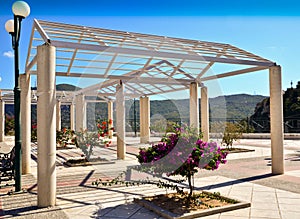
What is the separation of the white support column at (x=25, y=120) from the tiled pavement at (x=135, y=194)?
1.82ft

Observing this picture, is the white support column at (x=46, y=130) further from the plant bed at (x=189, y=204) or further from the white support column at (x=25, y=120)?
the white support column at (x=25, y=120)

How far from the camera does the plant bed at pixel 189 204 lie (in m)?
4.45

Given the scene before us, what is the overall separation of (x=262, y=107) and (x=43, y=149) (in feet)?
104

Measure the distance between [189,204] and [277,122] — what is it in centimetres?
383

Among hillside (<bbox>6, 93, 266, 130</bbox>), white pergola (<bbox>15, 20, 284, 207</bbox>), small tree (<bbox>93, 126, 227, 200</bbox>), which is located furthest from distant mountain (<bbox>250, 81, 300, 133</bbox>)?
small tree (<bbox>93, 126, 227, 200</bbox>)

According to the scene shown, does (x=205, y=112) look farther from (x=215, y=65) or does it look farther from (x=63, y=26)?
(x=63, y=26)

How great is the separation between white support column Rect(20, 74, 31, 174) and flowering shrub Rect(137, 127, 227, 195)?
3.93m

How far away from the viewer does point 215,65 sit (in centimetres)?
999

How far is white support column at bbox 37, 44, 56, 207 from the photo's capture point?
5012 mm

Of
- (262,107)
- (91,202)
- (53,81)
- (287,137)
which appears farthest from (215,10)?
(262,107)

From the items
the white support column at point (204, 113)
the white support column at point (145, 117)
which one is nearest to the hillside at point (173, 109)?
the white support column at point (145, 117)

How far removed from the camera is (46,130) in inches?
199

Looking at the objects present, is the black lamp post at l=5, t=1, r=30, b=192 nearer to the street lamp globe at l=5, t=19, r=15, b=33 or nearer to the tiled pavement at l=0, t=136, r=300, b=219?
the street lamp globe at l=5, t=19, r=15, b=33

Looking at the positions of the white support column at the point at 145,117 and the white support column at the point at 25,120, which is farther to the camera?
the white support column at the point at 145,117
